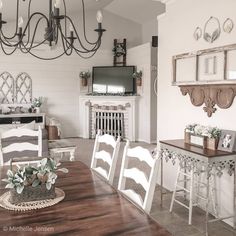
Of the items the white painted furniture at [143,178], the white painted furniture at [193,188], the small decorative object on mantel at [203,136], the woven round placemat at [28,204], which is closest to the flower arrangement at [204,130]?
the small decorative object on mantel at [203,136]

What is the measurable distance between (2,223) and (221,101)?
2.40 meters

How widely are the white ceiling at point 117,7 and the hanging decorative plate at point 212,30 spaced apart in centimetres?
344

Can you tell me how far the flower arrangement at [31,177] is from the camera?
66.2 inches

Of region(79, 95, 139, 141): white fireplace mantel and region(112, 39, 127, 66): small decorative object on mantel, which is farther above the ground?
region(112, 39, 127, 66): small decorative object on mantel

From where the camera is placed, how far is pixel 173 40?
3871 millimetres

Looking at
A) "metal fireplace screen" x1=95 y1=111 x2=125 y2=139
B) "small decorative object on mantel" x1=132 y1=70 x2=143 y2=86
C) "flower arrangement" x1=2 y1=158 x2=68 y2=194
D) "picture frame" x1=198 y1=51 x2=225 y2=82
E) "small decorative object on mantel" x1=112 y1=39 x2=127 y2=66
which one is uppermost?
"small decorative object on mantel" x1=112 y1=39 x2=127 y2=66

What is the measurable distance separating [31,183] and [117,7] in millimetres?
7133

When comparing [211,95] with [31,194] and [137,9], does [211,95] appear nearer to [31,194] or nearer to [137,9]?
[31,194]

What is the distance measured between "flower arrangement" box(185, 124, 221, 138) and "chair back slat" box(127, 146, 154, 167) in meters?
1.24

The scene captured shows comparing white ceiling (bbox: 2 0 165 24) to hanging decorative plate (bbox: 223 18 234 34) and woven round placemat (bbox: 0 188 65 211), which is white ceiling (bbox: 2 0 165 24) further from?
woven round placemat (bbox: 0 188 65 211)

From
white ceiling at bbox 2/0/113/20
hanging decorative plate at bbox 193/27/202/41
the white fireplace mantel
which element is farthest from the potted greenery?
the white fireplace mantel

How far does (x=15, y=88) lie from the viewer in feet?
25.5

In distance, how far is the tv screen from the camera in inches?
311

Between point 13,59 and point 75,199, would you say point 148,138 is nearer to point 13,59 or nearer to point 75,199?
point 13,59
